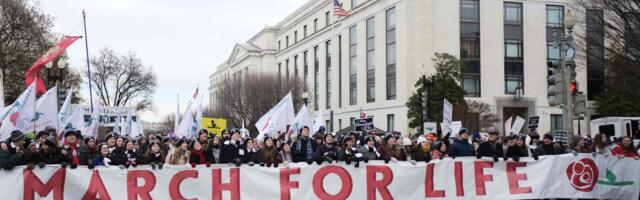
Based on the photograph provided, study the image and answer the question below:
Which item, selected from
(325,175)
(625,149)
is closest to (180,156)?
(325,175)

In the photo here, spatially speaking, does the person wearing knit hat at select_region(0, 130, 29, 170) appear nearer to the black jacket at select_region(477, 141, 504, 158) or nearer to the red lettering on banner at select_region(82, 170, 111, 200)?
the red lettering on banner at select_region(82, 170, 111, 200)

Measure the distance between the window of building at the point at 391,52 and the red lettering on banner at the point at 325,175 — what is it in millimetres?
44824

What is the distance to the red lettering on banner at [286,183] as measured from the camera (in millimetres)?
10398

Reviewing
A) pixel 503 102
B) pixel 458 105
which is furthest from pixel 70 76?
pixel 503 102

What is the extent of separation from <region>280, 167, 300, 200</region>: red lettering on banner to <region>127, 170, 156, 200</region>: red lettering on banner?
1.82 meters

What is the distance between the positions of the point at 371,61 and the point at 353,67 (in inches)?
176

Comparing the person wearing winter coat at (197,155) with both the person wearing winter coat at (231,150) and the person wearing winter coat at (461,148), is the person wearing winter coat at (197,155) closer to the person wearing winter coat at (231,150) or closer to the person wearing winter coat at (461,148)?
the person wearing winter coat at (231,150)

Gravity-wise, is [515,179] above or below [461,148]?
below

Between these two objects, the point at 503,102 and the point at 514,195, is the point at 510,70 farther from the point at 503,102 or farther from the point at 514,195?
the point at 514,195

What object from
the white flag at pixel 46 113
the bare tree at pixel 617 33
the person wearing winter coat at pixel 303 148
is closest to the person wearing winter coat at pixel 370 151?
the person wearing winter coat at pixel 303 148

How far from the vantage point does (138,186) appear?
9875 millimetres

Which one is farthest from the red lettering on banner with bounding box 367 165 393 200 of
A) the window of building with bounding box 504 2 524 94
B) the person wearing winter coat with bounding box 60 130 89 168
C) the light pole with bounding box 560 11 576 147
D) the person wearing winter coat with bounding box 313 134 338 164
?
the window of building with bounding box 504 2 524 94

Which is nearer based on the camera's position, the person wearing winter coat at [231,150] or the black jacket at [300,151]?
the black jacket at [300,151]

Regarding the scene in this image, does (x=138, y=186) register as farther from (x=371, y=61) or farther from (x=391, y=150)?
(x=371, y=61)
